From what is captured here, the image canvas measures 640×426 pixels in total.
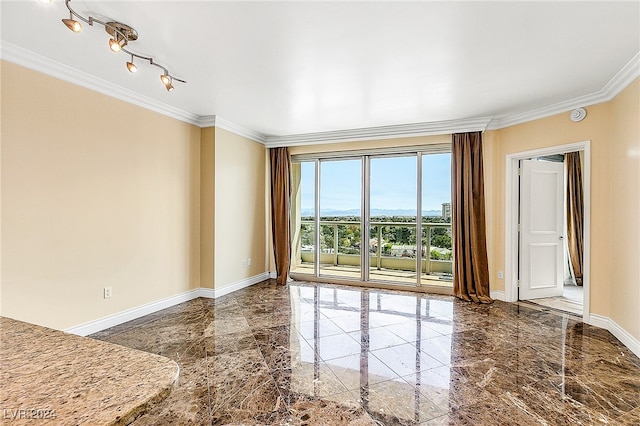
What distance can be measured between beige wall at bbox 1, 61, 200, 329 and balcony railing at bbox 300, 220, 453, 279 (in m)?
2.49

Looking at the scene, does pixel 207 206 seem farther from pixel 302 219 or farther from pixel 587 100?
pixel 587 100

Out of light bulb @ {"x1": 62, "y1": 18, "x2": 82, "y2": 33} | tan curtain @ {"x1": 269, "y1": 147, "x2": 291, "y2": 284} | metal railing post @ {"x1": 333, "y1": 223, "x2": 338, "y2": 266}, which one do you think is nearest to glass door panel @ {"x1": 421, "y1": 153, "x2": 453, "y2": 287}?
metal railing post @ {"x1": 333, "y1": 223, "x2": 338, "y2": 266}

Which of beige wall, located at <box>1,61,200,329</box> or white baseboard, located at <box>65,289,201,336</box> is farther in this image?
white baseboard, located at <box>65,289,201,336</box>

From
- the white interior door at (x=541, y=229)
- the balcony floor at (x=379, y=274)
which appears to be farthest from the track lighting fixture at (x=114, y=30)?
the white interior door at (x=541, y=229)

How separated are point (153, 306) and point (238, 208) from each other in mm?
1885

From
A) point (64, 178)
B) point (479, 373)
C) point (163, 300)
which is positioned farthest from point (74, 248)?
point (479, 373)

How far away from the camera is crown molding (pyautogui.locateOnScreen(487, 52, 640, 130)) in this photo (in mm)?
2914

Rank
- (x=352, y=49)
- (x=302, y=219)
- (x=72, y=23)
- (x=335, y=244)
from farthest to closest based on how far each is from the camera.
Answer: (x=302, y=219), (x=335, y=244), (x=352, y=49), (x=72, y=23)

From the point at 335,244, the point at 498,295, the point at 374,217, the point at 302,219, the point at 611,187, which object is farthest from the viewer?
the point at 302,219

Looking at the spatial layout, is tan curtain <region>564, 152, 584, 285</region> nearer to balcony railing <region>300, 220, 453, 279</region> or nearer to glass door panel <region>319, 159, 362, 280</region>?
balcony railing <region>300, 220, 453, 279</region>

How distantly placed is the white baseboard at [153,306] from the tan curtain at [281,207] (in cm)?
52

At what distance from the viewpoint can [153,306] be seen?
400cm

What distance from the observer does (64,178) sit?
3.05 m

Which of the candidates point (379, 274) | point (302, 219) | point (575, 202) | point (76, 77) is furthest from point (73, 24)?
point (575, 202)
